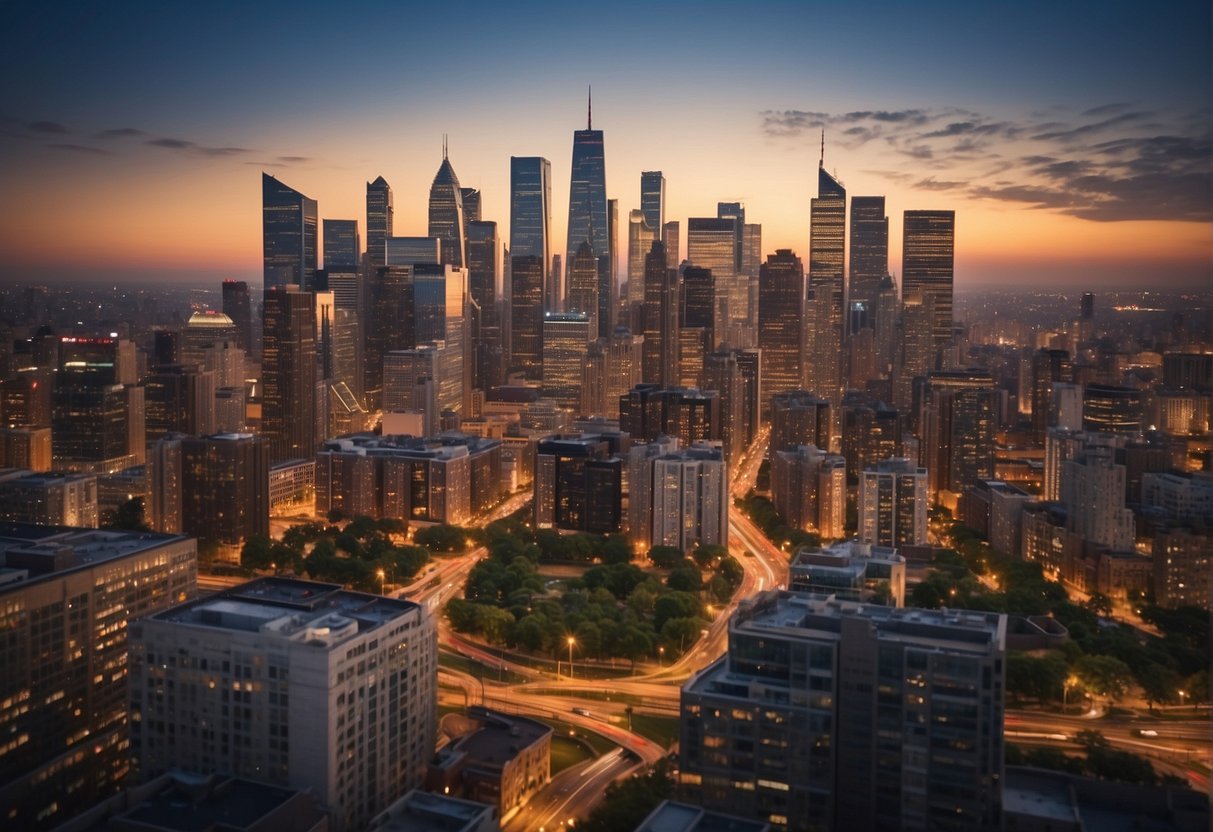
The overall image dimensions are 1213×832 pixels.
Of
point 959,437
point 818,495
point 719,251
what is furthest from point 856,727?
point 719,251

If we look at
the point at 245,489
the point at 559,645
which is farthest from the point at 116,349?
the point at 559,645

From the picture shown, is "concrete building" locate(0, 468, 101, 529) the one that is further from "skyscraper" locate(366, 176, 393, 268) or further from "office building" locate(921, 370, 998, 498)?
"skyscraper" locate(366, 176, 393, 268)

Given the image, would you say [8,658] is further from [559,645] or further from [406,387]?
[406,387]

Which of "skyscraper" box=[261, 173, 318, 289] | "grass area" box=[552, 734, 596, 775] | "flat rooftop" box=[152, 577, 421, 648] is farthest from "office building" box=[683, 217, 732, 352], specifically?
"flat rooftop" box=[152, 577, 421, 648]

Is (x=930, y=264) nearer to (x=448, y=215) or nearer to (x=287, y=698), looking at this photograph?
(x=448, y=215)

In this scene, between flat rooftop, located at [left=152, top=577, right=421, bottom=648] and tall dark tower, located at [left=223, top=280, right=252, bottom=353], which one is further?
tall dark tower, located at [left=223, top=280, right=252, bottom=353]

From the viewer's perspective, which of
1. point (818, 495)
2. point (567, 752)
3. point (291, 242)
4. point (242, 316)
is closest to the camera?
point (567, 752)
